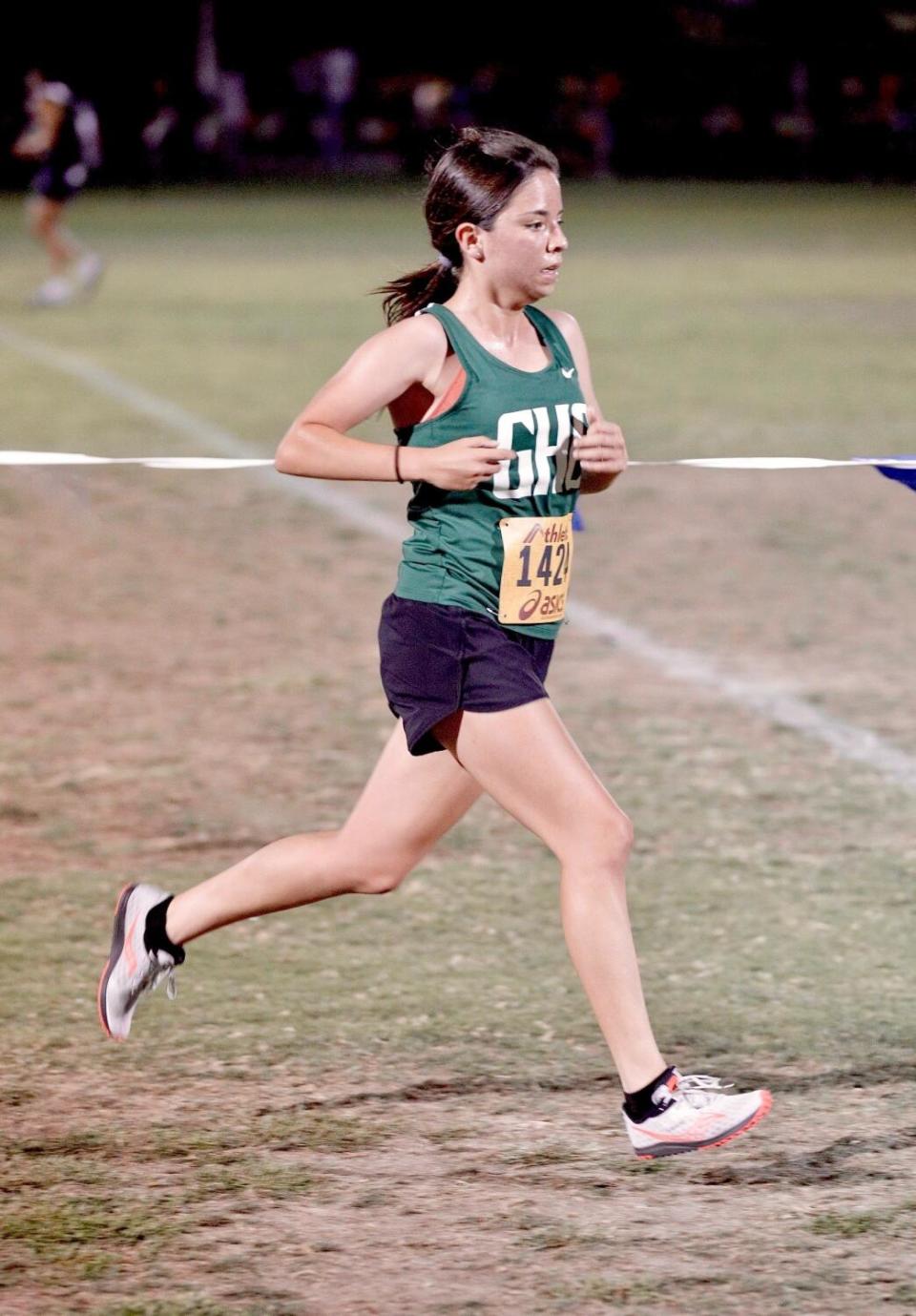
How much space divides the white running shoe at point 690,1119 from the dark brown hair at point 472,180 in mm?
1658

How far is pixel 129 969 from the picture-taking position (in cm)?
491

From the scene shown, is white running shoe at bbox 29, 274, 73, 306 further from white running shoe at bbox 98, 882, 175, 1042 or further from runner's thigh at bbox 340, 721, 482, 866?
runner's thigh at bbox 340, 721, 482, 866

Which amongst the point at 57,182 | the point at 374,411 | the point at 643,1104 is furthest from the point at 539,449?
the point at 57,182

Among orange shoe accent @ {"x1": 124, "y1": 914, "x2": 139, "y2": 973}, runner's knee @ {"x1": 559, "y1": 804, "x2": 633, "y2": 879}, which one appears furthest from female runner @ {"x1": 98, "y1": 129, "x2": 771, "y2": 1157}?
orange shoe accent @ {"x1": 124, "y1": 914, "x2": 139, "y2": 973}

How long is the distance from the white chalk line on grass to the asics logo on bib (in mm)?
1372

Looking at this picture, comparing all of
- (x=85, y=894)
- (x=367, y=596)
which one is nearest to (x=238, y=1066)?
(x=85, y=894)

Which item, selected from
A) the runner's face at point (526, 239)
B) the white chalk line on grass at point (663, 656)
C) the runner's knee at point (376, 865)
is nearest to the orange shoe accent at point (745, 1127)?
the runner's knee at point (376, 865)

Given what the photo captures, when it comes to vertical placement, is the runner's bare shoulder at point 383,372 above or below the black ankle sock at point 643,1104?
above

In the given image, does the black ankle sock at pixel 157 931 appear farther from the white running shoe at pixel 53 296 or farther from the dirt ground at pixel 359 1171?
the white running shoe at pixel 53 296

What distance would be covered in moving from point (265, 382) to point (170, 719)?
29.9 feet

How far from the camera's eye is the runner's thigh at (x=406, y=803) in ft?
15.2

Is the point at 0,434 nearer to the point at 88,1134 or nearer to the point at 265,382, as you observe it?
the point at 265,382

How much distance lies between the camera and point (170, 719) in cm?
800

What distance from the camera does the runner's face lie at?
4.48 m
